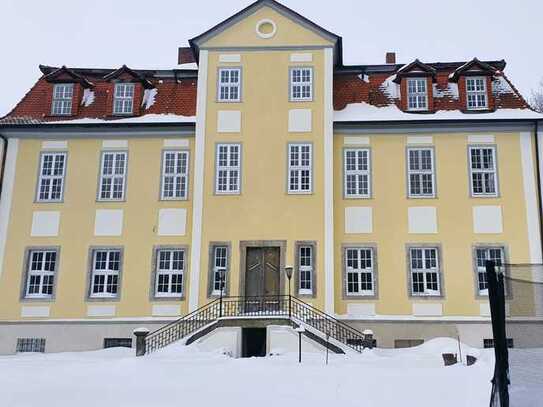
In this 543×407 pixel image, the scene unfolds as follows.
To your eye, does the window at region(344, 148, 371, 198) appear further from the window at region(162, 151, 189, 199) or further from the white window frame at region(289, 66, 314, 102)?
the window at region(162, 151, 189, 199)

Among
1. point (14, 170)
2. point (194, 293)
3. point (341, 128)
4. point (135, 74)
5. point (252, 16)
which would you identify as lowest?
point (194, 293)

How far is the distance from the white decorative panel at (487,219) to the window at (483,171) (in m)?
0.53

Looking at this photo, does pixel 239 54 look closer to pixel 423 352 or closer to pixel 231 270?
pixel 231 270

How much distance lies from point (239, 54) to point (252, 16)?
1547 millimetres

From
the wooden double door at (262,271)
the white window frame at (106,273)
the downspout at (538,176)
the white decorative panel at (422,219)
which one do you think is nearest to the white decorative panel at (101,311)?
the white window frame at (106,273)

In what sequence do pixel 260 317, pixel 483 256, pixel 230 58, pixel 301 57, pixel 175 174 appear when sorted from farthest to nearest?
pixel 230 58, pixel 301 57, pixel 175 174, pixel 483 256, pixel 260 317

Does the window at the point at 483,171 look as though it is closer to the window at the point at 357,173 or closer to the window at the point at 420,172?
the window at the point at 420,172

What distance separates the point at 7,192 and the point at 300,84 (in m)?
11.2

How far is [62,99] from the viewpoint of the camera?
78.4ft

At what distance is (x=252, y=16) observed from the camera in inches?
920

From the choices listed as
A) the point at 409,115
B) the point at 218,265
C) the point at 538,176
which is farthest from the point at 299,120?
the point at 538,176

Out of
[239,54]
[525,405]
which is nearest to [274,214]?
[239,54]

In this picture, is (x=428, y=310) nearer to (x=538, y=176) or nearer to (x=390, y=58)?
(x=538, y=176)

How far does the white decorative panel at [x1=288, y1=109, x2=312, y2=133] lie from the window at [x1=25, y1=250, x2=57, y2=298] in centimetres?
945
